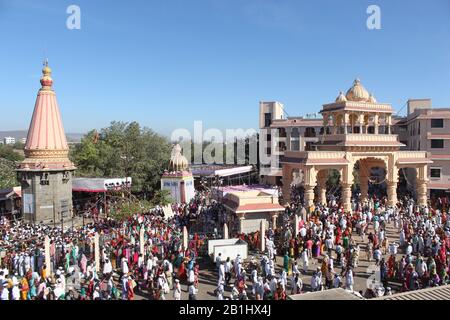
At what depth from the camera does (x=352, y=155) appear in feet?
73.6

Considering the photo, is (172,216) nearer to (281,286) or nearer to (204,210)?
(204,210)

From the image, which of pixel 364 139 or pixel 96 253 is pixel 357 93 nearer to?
pixel 364 139

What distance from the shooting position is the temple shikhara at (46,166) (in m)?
23.8

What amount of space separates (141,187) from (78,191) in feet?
21.9

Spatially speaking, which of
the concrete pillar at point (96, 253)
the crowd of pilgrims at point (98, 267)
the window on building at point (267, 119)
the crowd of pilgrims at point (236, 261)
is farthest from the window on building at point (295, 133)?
the concrete pillar at point (96, 253)

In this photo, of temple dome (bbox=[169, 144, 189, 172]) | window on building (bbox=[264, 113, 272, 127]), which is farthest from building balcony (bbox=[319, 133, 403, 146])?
window on building (bbox=[264, 113, 272, 127])

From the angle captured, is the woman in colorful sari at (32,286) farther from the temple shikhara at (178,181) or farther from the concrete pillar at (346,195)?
the temple shikhara at (178,181)

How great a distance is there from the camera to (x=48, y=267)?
13.5m

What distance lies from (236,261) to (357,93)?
15.9m

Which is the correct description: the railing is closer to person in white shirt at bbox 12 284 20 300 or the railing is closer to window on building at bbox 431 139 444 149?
window on building at bbox 431 139 444 149

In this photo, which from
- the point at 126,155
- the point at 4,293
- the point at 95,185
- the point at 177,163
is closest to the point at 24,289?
the point at 4,293

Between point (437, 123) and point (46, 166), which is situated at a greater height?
point (437, 123)

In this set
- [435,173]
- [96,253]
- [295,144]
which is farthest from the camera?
[295,144]
